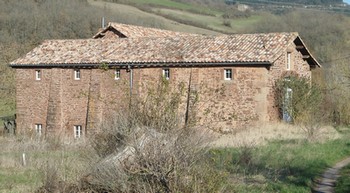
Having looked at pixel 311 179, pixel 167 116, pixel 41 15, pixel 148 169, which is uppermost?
pixel 41 15

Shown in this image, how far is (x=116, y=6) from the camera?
224 ft

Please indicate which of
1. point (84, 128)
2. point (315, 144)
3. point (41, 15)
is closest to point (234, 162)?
point (315, 144)

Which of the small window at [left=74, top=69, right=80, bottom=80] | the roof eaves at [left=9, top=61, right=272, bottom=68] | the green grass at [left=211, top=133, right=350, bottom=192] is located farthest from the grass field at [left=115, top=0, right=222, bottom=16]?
the green grass at [left=211, top=133, right=350, bottom=192]

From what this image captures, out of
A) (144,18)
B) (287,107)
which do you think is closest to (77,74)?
(287,107)

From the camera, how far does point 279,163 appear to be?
53.7 feet

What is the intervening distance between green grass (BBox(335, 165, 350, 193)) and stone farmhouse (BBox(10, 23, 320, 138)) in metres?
9.36

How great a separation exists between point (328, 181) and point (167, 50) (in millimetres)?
16025

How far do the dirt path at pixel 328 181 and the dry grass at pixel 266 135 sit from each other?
12.8 feet

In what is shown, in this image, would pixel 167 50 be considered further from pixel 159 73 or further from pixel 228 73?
pixel 228 73

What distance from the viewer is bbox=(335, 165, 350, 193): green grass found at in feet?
44.1

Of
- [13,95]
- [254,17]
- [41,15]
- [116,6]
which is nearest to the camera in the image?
[13,95]

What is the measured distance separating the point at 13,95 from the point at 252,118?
794 inches

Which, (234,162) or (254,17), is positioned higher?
(254,17)

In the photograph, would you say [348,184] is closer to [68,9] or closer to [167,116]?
[167,116]
